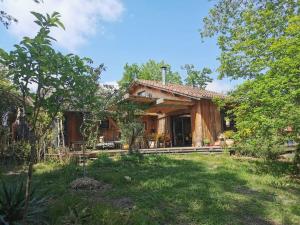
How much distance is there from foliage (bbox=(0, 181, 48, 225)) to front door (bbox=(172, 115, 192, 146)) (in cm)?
1581

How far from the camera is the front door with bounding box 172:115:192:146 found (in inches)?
800

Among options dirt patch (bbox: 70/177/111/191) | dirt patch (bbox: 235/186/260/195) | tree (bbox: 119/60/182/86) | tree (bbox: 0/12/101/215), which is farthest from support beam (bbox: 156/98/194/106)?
tree (bbox: 119/60/182/86)

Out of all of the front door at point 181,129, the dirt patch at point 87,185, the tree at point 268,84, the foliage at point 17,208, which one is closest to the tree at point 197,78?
the front door at point 181,129

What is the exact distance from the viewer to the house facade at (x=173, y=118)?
1723cm

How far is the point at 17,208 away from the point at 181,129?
16.5m

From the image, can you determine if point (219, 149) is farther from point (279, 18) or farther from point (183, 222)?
point (183, 222)

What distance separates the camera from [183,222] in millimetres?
5141

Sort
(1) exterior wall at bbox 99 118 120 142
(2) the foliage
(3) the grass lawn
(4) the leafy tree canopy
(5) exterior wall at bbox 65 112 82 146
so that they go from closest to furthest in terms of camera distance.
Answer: (2) the foliage, (3) the grass lawn, (4) the leafy tree canopy, (5) exterior wall at bbox 65 112 82 146, (1) exterior wall at bbox 99 118 120 142

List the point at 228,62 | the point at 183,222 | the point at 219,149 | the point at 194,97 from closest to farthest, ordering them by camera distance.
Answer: the point at 183,222, the point at 228,62, the point at 219,149, the point at 194,97

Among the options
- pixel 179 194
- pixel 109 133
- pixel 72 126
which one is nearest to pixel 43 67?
pixel 179 194

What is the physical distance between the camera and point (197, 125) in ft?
57.1

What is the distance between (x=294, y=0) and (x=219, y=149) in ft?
24.3

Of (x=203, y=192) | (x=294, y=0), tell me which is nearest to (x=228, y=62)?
(x=294, y=0)

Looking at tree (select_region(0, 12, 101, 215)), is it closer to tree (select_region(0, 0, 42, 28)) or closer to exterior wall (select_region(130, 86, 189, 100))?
tree (select_region(0, 0, 42, 28))
